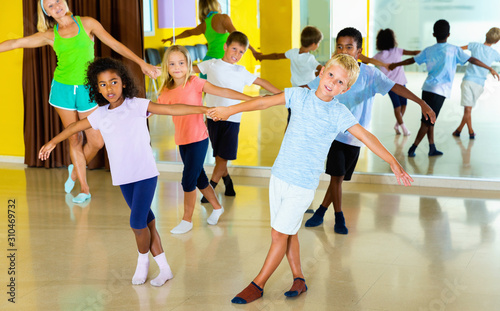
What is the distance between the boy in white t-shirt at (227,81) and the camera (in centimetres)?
401

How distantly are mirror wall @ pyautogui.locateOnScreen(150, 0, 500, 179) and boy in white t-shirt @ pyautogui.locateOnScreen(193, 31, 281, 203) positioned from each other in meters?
0.75

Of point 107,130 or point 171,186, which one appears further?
point 171,186

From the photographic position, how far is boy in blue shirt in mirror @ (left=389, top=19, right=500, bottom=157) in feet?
15.4

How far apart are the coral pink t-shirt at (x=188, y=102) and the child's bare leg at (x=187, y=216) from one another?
36cm

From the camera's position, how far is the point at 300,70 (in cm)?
482

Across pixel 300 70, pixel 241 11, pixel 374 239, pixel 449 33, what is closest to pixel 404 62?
pixel 449 33

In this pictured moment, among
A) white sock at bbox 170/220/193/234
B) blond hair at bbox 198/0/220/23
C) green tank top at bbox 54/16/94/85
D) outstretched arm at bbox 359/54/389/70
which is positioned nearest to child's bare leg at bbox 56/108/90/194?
green tank top at bbox 54/16/94/85

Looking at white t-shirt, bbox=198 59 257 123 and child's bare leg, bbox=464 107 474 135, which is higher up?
white t-shirt, bbox=198 59 257 123

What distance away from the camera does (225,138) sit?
4277mm

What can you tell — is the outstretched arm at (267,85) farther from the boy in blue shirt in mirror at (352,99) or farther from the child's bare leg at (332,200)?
the child's bare leg at (332,200)

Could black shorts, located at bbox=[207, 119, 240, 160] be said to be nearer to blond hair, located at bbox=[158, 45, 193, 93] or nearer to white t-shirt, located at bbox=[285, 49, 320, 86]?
white t-shirt, located at bbox=[285, 49, 320, 86]

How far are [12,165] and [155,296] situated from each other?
376 cm

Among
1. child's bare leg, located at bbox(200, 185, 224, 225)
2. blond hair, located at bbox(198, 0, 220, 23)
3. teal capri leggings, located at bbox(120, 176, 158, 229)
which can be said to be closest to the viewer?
teal capri leggings, located at bbox(120, 176, 158, 229)

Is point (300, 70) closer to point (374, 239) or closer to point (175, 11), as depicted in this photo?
point (175, 11)
